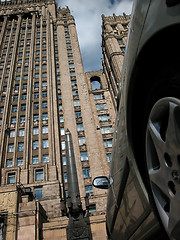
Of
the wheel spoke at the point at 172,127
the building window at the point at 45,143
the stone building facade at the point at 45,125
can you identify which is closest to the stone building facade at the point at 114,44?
the stone building facade at the point at 45,125

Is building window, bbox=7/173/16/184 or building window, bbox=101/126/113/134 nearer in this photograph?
building window, bbox=7/173/16/184

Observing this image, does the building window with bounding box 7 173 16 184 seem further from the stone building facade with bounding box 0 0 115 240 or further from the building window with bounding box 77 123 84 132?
the building window with bounding box 77 123 84 132

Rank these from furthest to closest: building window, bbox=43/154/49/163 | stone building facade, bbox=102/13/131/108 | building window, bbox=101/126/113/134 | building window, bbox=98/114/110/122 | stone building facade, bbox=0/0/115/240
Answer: stone building facade, bbox=102/13/131/108 → building window, bbox=98/114/110/122 → building window, bbox=101/126/113/134 → building window, bbox=43/154/49/163 → stone building facade, bbox=0/0/115/240

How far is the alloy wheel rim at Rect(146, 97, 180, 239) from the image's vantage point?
1.15 meters

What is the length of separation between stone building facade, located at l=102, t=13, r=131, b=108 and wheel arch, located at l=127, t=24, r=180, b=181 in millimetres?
29214

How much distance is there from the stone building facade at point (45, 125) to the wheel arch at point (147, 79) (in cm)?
1407

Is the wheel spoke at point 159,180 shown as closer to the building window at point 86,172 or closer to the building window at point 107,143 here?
the building window at point 86,172

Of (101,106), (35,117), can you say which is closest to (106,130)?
(101,106)

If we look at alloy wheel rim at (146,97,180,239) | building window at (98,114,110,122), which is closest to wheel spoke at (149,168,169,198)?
alloy wheel rim at (146,97,180,239)

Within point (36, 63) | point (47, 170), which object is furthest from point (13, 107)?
point (47, 170)

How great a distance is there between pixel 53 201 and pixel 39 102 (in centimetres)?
1575

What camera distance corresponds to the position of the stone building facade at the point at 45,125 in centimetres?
1622

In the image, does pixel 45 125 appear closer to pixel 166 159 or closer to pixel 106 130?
pixel 106 130

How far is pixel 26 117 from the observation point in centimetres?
2792
